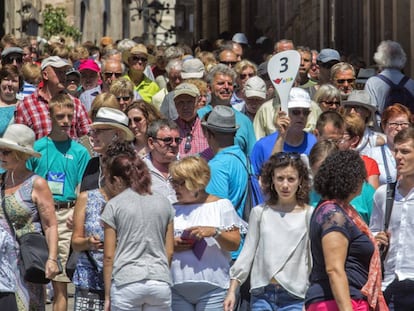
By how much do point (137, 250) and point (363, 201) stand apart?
1801 millimetres

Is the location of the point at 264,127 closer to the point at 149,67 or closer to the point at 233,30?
the point at 149,67

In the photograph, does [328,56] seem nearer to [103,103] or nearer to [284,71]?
[284,71]

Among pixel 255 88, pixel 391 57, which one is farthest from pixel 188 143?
pixel 391 57

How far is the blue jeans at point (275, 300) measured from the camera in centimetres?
972

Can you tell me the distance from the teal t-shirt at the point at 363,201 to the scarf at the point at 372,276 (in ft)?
5.26

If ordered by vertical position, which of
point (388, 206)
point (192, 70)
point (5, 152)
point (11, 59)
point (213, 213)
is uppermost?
point (11, 59)

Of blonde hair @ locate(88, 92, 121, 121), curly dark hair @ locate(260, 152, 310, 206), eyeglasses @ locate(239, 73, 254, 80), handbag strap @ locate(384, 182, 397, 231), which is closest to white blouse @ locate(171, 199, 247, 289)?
curly dark hair @ locate(260, 152, 310, 206)

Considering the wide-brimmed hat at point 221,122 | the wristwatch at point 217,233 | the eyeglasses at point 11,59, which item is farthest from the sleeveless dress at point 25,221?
the eyeglasses at point 11,59

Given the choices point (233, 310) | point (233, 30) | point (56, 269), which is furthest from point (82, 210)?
point (233, 30)

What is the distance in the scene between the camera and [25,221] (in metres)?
10.5

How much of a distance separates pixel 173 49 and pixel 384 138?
764 centimetres

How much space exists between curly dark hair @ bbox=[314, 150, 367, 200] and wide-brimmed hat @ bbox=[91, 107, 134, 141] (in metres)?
2.84

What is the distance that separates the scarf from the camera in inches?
353

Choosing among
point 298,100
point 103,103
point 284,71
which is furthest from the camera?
point 103,103
